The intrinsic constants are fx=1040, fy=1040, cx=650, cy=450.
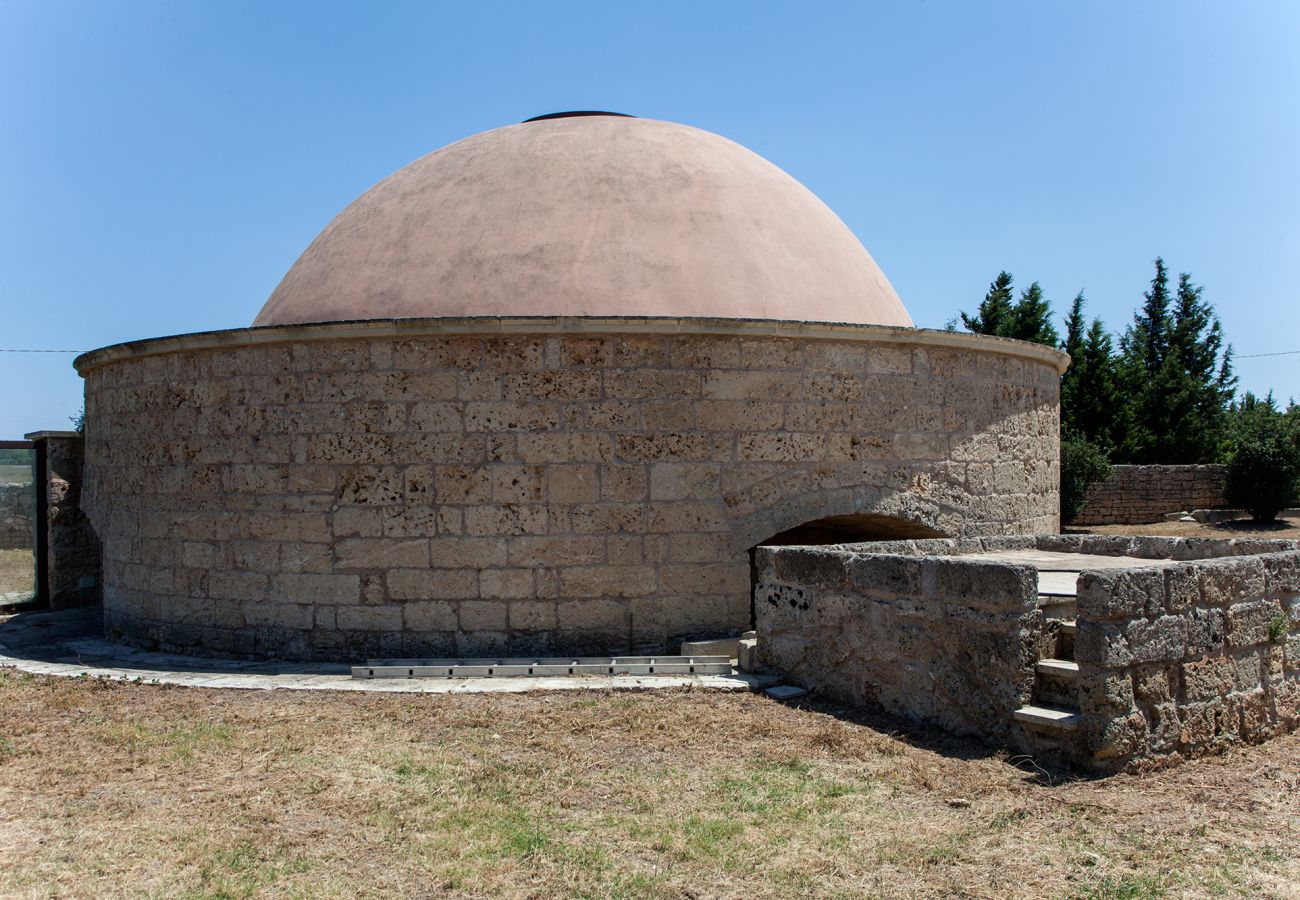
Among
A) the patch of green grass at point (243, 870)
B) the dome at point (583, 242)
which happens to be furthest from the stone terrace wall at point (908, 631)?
the patch of green grass at point (243, 870)

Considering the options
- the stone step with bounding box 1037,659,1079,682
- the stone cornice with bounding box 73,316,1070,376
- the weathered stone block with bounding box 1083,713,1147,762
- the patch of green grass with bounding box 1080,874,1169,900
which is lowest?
the patch of green grass with bounding box 1080,874,1169,900

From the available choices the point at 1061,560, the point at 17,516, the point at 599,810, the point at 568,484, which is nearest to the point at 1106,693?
the point at 599,810

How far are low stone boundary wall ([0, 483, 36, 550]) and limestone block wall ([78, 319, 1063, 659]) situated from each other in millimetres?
4511

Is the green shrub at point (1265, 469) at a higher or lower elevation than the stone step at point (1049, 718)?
higher

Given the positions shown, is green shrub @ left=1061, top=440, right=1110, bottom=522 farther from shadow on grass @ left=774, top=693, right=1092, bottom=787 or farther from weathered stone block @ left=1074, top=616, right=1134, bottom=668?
weathered stone block @ left=1074, top=616, right=1134, bottom=668

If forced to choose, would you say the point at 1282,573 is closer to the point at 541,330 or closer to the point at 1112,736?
the point at 1112,736

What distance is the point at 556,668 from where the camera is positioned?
6.79 meters

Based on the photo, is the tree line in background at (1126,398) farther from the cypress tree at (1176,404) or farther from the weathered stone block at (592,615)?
the weathered stone block at (592,615)

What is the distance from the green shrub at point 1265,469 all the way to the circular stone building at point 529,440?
15744mm

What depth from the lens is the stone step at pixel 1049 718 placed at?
4.69m

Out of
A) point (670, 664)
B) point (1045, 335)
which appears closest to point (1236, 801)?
point (670, 664)

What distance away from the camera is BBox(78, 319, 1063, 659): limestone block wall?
23.7 ft

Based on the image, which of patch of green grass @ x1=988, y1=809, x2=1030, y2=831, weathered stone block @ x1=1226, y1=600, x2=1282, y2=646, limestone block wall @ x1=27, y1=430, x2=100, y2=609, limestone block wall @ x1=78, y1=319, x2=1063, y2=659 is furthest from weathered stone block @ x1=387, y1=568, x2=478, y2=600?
limestone block wall @ x1=27, y1=430, x2=100, y2=609

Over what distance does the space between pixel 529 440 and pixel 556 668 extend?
1.58 m
